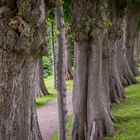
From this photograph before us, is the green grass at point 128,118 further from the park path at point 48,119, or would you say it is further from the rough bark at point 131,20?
the rough bark at point 131,20

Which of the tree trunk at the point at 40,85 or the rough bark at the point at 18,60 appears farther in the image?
the tree trunk at the point at 40,85

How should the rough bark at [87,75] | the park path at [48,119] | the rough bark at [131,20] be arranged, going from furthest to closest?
the rough bark at [131,20] < the park path at [48,119] < the rough bark at [87,75]

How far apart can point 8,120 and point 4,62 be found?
1.05 metres

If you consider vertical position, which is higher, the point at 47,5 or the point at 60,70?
the point at 47,5

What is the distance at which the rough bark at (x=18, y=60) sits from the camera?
8.45 m

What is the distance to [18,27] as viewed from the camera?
8422mm

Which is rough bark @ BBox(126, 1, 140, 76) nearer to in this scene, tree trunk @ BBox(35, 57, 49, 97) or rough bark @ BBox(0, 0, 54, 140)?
tree trunk @ BBox(35, 57, 49, 97)

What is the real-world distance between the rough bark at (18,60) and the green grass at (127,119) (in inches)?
300

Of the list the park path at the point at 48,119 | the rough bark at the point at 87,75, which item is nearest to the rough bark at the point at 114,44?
the park path at the point at 48,119

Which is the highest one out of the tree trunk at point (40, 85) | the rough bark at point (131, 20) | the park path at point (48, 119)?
the rough bark at point (131, 20)

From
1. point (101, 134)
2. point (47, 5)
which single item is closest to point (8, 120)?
point (47, 5)

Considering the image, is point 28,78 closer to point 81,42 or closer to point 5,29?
point 5,29

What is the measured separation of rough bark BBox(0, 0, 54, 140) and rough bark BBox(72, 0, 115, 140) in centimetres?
732

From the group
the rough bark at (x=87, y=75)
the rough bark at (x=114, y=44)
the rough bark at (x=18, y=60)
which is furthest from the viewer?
the rough bark at (x=114, y=44)
